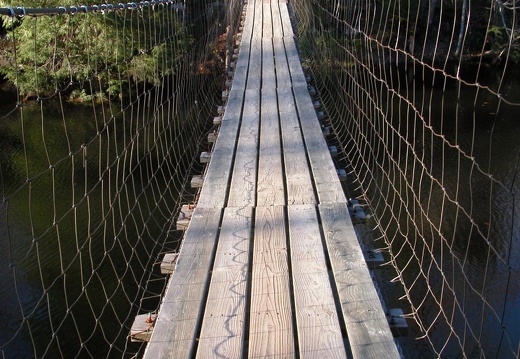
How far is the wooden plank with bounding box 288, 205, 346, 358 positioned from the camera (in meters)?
1.41

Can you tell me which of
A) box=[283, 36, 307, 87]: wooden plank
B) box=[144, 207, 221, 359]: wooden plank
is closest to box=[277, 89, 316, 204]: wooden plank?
box=[144, 207, 221, 359]: wooden plank

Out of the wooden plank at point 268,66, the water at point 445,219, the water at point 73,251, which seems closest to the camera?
the water at point 445,219

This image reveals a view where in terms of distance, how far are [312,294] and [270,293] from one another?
0.11 m

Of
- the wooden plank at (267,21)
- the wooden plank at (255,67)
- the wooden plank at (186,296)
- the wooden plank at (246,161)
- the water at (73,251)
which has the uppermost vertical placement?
the wooden plank at (267,21)

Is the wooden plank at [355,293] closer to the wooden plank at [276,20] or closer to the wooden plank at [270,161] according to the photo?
the wooden plank at [270,161]

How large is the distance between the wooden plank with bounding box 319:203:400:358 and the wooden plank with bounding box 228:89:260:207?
0.33 meters

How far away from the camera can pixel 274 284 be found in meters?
1.67

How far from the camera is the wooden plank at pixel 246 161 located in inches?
89.6

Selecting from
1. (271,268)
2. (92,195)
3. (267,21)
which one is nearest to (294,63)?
(267,21)

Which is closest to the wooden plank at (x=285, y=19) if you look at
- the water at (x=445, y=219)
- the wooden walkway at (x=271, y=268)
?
the water at (x=445, y=219)

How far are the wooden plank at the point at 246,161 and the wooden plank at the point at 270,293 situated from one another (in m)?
0.17

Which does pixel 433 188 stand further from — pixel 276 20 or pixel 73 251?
pixel 73 251

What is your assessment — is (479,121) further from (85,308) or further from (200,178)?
(200,178)

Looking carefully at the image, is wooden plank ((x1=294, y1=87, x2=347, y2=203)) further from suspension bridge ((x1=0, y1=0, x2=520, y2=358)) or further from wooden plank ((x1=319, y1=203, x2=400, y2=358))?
wooden plank ((x1=319, y1=203, x2=400, y2=358))
